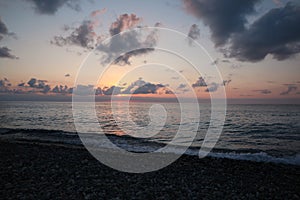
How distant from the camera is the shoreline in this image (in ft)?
30.5

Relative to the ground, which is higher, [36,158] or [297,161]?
[36,158]

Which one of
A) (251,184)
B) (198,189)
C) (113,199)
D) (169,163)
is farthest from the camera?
(169,163)

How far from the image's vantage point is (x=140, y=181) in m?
10.9

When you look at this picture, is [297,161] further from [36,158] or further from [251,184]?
[36,158]

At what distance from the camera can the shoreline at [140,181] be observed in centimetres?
929

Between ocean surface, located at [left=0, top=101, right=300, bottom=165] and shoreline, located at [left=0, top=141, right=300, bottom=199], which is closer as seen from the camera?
shoreline, located at [left=0, top=141, right=300, bottom=199]

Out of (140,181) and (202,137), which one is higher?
(140,181)

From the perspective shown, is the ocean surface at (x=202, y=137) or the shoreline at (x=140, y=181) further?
the ocean surface at (x=202, y=137)

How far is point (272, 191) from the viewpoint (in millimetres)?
10141

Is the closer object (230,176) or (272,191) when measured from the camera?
(272,191)

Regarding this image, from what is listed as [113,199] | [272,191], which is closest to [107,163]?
[113,199]

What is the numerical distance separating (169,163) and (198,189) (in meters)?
5.27

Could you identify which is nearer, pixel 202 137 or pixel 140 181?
pixel 140 181

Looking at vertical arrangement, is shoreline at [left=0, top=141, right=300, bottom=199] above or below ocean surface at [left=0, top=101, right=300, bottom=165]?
above
